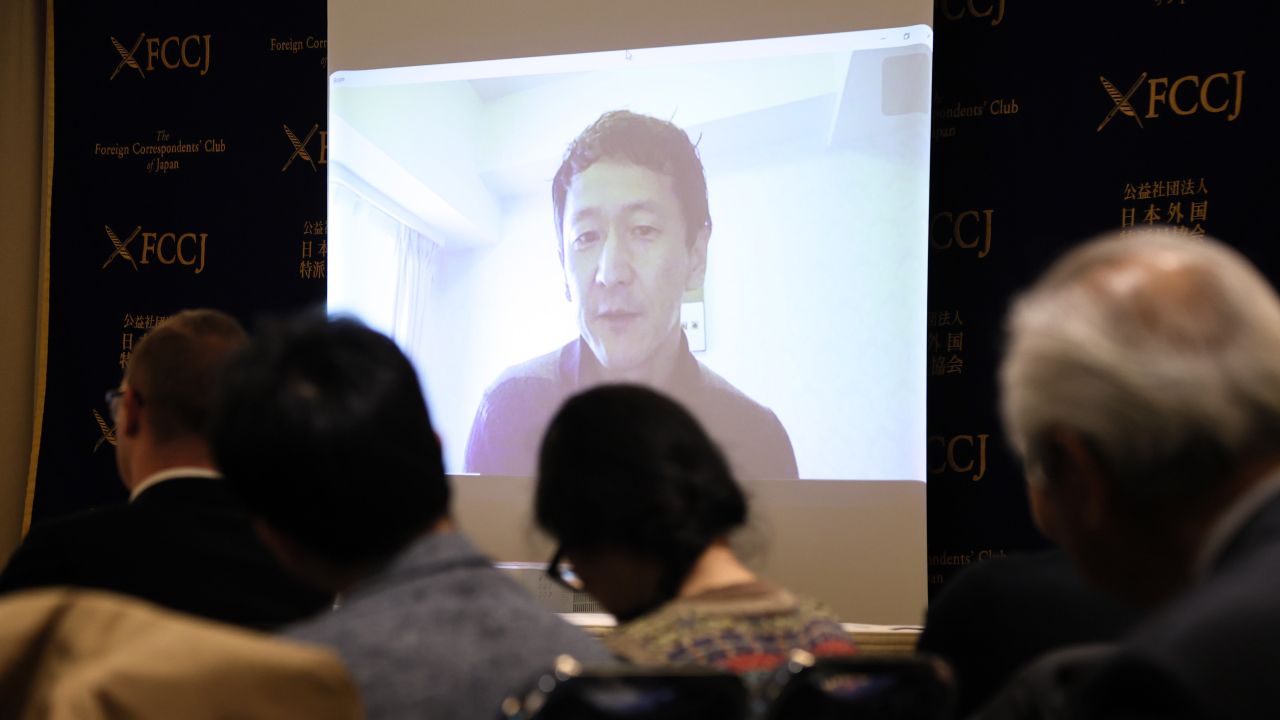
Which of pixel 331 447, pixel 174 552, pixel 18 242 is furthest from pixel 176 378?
pixel 18 242

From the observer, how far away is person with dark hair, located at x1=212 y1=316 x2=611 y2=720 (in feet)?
3.78

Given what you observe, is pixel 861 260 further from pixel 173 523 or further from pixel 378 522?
pixel 378 522

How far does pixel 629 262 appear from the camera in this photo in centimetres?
352

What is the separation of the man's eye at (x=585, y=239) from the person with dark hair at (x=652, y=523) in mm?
2102

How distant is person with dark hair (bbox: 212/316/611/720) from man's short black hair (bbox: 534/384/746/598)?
182mm

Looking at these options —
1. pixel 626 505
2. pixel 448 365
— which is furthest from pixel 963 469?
pixel 626 505

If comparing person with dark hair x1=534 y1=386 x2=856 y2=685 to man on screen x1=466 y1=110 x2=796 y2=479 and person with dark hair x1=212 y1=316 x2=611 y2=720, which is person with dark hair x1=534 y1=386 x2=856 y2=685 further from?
man on screen x1=466 y1=110 x2=796 y2=479

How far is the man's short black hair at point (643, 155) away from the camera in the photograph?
3.53 metres

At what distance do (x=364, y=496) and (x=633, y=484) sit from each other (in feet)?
1.13

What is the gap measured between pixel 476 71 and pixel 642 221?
2.51 ft

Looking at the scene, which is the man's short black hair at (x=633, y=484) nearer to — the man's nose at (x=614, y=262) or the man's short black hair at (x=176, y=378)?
the man's short black hair at (x=176, y=378)

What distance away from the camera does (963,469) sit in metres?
3.68

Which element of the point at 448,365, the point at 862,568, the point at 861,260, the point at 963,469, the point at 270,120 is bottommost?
the point at 862,568

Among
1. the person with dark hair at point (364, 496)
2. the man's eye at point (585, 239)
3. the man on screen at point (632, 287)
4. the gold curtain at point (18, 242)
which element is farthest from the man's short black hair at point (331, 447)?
the gold curtain at point (18, 242)
